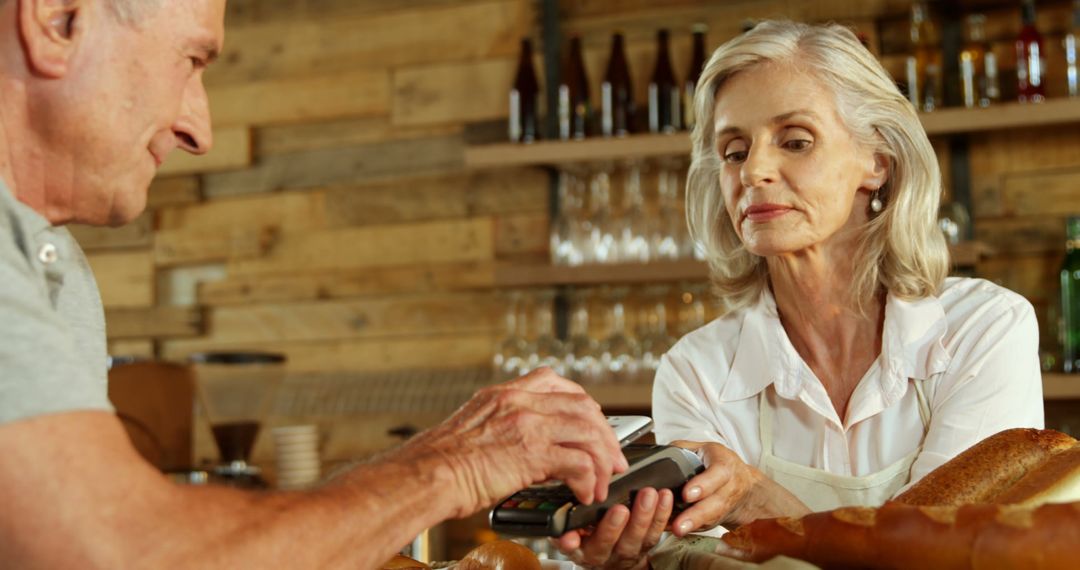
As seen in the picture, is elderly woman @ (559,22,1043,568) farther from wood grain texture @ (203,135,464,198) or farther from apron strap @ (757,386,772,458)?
wood grain texture @ (203,135,464,198)

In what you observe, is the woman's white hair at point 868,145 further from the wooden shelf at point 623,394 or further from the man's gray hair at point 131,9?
the wooden shelf at point 623,394

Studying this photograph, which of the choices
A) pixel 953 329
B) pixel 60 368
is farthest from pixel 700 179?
pixel 60 368

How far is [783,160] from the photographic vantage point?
1.79 metres

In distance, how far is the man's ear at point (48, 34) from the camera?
83 centimetres

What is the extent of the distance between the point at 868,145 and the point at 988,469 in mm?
966

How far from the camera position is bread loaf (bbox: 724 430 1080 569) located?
2.25 feet

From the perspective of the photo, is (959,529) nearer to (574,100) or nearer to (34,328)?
(34,328)

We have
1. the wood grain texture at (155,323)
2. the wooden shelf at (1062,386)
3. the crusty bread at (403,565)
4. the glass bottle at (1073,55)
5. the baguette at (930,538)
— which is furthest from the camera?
the wood grain texture at (155,323)

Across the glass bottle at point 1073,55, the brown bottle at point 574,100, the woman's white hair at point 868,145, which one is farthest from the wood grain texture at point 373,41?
the woman's white hair at point 868,145

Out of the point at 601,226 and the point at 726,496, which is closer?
the point at 726,496

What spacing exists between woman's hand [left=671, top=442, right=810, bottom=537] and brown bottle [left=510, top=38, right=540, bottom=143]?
2.41 m

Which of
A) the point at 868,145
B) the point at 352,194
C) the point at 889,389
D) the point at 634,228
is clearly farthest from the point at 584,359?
the point at 889,389

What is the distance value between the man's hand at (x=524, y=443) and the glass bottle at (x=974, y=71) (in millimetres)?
2609

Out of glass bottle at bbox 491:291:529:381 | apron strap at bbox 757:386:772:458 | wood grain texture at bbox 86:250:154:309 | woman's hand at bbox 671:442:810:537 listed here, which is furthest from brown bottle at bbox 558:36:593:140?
woman's hand at bbox 671:442:810:537
